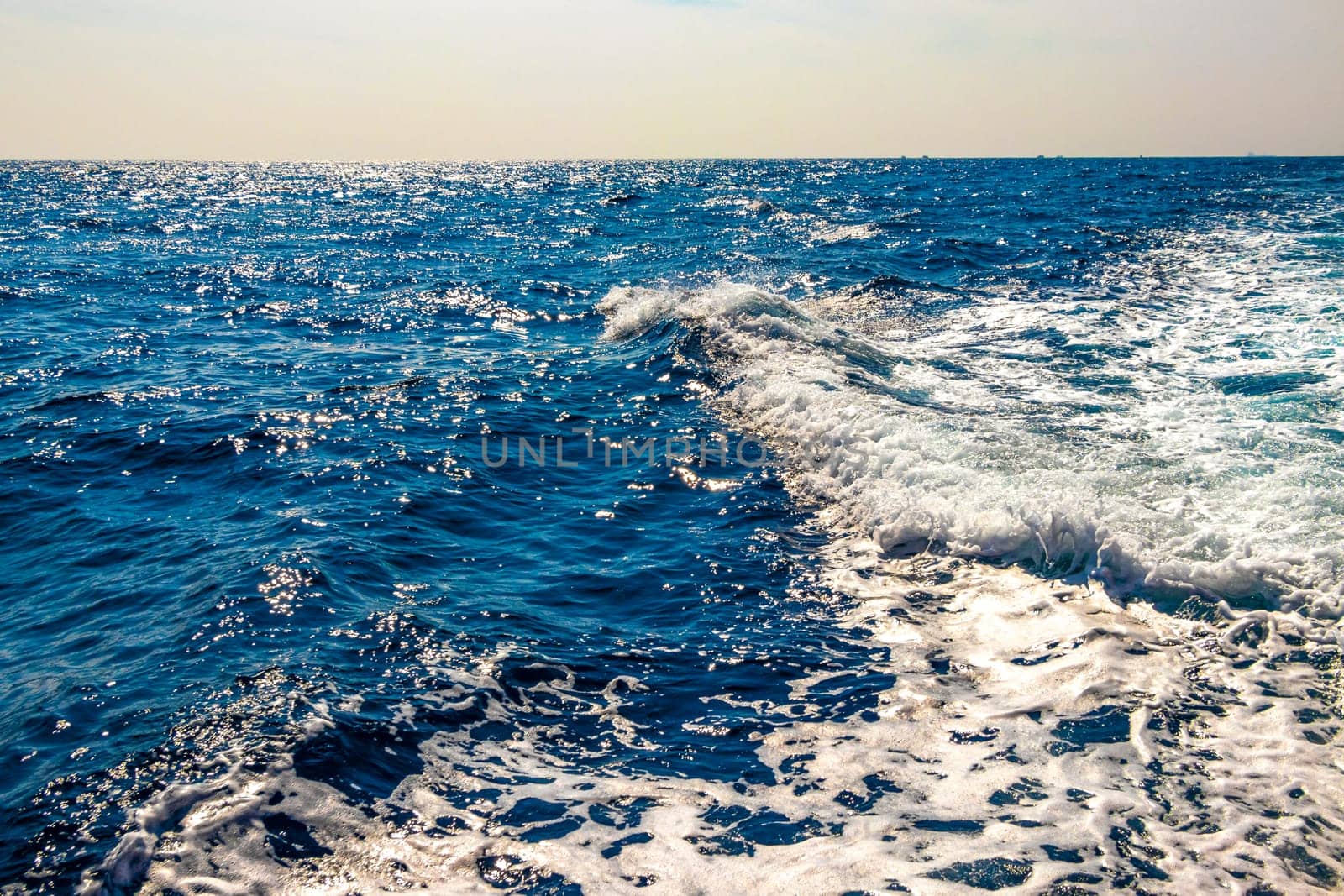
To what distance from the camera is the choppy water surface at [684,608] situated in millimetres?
4246

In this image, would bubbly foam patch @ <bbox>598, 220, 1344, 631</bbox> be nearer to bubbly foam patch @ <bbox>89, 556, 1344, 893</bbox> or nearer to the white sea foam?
the white sea foam

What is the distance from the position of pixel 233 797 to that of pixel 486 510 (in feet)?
14.8

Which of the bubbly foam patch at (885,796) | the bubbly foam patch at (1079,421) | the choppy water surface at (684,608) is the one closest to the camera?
the bubbly foam patch at (885,796)

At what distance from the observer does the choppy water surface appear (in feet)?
13.9

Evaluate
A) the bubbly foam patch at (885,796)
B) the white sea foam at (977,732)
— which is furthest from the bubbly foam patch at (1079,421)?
the bubbly foam patch at (885,796)

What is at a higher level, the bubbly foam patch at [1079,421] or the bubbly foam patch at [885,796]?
the bubbly foam patch at [1079,421]

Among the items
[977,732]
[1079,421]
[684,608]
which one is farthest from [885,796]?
[1079,421]

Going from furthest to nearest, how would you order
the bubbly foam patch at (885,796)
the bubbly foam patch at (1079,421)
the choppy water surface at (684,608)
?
the bubbly foam patch at (1079,421) < the choppy water surface at (684,608) < the bubbly foam patch at (885,796)

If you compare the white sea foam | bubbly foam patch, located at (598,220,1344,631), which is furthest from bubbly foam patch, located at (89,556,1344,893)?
bubbly foam patch, located at (598,220,1344,631)

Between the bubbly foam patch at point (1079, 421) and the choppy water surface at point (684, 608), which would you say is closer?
the choppy water surface at point (684, 608)

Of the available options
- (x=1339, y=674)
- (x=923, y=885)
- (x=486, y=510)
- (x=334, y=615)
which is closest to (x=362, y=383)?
(x=486, y=510)

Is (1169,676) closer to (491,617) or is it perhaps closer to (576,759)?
(576,759)

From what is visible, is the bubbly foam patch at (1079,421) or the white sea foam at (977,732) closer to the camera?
the white sea foam at (977,732)

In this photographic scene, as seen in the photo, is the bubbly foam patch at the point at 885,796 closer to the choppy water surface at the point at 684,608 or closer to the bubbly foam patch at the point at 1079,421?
the choppy water surface at the point at 684,608
